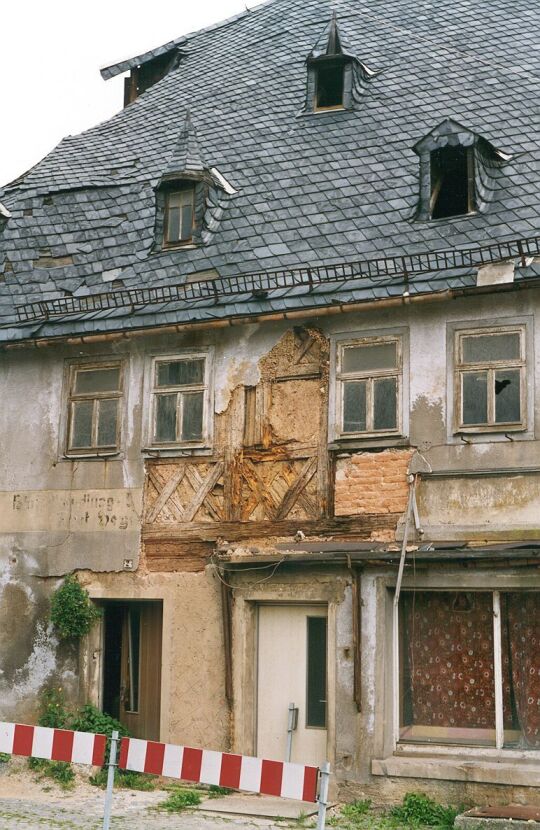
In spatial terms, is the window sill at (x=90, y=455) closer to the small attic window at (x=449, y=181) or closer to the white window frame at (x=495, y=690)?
the white window frame at (x=495, y=690)

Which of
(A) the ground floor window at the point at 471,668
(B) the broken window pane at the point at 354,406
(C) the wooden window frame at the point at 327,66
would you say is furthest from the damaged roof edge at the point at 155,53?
(A) the ground floor window at the point at 471,668

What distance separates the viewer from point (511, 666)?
42.1 feet

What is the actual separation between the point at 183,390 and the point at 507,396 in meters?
4.15

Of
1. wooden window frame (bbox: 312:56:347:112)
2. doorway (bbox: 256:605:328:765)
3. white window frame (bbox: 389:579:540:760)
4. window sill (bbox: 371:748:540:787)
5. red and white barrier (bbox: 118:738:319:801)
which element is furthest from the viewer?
wooden window frame (bbox: 312:56:347:112)

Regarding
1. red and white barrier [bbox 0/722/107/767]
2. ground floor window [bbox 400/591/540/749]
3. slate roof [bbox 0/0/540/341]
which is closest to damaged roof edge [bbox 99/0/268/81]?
slate roof [bbox 0/0/540/341]

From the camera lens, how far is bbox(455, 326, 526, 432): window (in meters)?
13.2

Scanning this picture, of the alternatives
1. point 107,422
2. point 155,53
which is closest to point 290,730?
point 107,422

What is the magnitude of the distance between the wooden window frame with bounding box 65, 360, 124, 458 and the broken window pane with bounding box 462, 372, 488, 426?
4.56 meters

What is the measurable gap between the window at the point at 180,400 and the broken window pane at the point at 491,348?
338cm

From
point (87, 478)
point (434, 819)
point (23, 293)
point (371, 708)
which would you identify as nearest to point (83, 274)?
point (23, 293)

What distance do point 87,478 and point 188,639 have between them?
2.53 meters

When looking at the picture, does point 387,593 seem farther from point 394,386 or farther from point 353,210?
point 353,210

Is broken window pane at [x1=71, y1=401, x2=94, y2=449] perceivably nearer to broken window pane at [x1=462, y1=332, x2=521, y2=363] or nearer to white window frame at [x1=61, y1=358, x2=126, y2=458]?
white window frame at [x1=61, y1=358, x2=126, y2=458]

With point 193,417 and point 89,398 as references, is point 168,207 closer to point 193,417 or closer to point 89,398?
point 89,398
